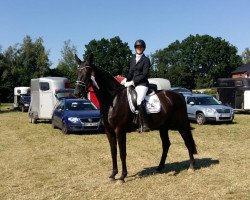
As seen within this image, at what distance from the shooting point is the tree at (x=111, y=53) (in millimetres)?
95812

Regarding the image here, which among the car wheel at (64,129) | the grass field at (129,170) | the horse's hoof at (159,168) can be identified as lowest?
the grass field at (129,170)

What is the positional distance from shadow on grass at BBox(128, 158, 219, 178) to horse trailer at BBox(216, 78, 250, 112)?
18315 millimetres

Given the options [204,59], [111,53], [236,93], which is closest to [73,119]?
[236,93]

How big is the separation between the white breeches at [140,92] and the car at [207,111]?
43.7 feet

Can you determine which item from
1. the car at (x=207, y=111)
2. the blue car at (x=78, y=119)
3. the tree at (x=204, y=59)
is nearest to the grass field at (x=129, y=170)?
the blue car at (x=78, y=119)

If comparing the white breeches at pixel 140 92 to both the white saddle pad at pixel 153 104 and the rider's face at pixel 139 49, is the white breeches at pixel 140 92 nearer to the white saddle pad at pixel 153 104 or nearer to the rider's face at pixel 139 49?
the white saddle pad at pixel 153 104

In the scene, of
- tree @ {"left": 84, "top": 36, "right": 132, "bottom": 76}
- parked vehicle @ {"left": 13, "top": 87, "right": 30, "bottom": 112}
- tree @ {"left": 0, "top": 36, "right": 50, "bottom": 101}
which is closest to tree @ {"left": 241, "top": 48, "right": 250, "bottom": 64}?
tree @ {"left": 84, "top": 36, "right": 132, "bottom": 76}

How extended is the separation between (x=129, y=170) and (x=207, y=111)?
12.6m

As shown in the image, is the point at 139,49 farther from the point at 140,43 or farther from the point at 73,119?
the point at 73,119

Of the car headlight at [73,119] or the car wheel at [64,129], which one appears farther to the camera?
the car wheel at [64,129]

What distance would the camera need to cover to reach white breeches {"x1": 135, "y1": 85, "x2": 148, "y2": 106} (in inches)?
349

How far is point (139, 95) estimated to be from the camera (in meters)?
8.90

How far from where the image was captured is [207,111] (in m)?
21.8

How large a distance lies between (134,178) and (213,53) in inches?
3962
